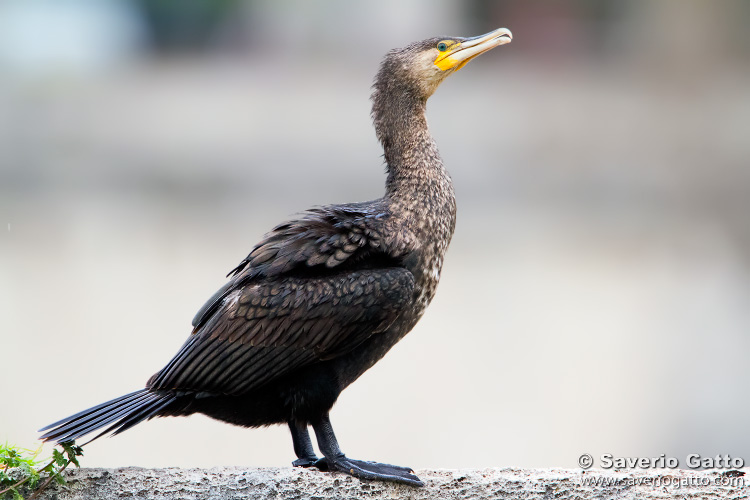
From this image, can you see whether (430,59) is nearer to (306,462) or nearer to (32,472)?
(306,462)

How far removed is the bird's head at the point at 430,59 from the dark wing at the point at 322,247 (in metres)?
0.49

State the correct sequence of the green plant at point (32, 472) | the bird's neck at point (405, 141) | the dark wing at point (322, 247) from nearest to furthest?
the green plant at point (32, 472)
the dark wing at point (322, 247)
the bird's neck at point (405, 141)

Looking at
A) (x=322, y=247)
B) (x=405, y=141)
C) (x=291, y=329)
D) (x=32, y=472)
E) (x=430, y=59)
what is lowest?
(x=32, y=472)

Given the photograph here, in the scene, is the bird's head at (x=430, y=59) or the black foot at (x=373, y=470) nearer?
the black foot at (x=373, y=470)

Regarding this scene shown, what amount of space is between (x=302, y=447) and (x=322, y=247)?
69cm

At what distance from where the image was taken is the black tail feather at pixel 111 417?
3525 mm

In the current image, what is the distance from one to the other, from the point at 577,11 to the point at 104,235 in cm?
512

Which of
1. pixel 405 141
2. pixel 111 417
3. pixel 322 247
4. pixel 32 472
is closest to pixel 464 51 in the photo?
pixel 405 141

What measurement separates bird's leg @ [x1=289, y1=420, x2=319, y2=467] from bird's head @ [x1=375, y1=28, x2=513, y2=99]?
122cm

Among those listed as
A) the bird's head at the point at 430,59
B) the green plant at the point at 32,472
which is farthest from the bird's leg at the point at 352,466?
the bird's head at the point at 430,59

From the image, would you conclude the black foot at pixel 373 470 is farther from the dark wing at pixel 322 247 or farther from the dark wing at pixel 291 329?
the dark wing at pixel 322 247

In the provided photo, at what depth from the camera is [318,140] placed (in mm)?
9914

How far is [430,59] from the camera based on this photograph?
13.0ft

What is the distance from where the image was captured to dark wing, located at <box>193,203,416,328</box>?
364 cm
